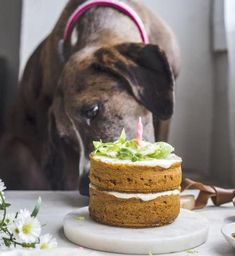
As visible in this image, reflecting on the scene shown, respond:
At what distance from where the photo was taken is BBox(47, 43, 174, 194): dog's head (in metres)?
1.14

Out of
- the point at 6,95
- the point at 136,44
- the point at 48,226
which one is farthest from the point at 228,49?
the point at 48,226

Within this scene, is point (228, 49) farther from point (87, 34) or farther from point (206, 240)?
point (206, 240)

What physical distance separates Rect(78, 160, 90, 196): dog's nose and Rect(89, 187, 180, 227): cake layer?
1.03 feet

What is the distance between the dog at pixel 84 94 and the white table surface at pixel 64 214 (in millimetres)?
63

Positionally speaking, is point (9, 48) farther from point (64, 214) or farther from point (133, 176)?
point (133, 176)

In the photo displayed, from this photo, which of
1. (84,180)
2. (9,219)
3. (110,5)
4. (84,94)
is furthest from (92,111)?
(9,219)

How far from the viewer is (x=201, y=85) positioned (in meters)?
1.22

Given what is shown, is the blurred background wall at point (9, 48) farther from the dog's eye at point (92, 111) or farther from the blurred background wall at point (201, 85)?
the blurred background wall at point (201, 85)

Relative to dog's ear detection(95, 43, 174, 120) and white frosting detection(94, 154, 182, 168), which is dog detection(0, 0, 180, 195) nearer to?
dog's ear detection(95, 43, 174, 120)

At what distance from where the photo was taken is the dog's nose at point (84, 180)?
113cm

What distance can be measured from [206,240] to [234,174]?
1.50 feet

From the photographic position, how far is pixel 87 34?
120 cm

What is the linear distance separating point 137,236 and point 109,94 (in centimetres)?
44

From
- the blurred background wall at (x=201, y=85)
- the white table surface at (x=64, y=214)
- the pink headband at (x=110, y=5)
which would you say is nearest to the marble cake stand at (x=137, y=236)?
the white table surface at (x=64, y=214)
